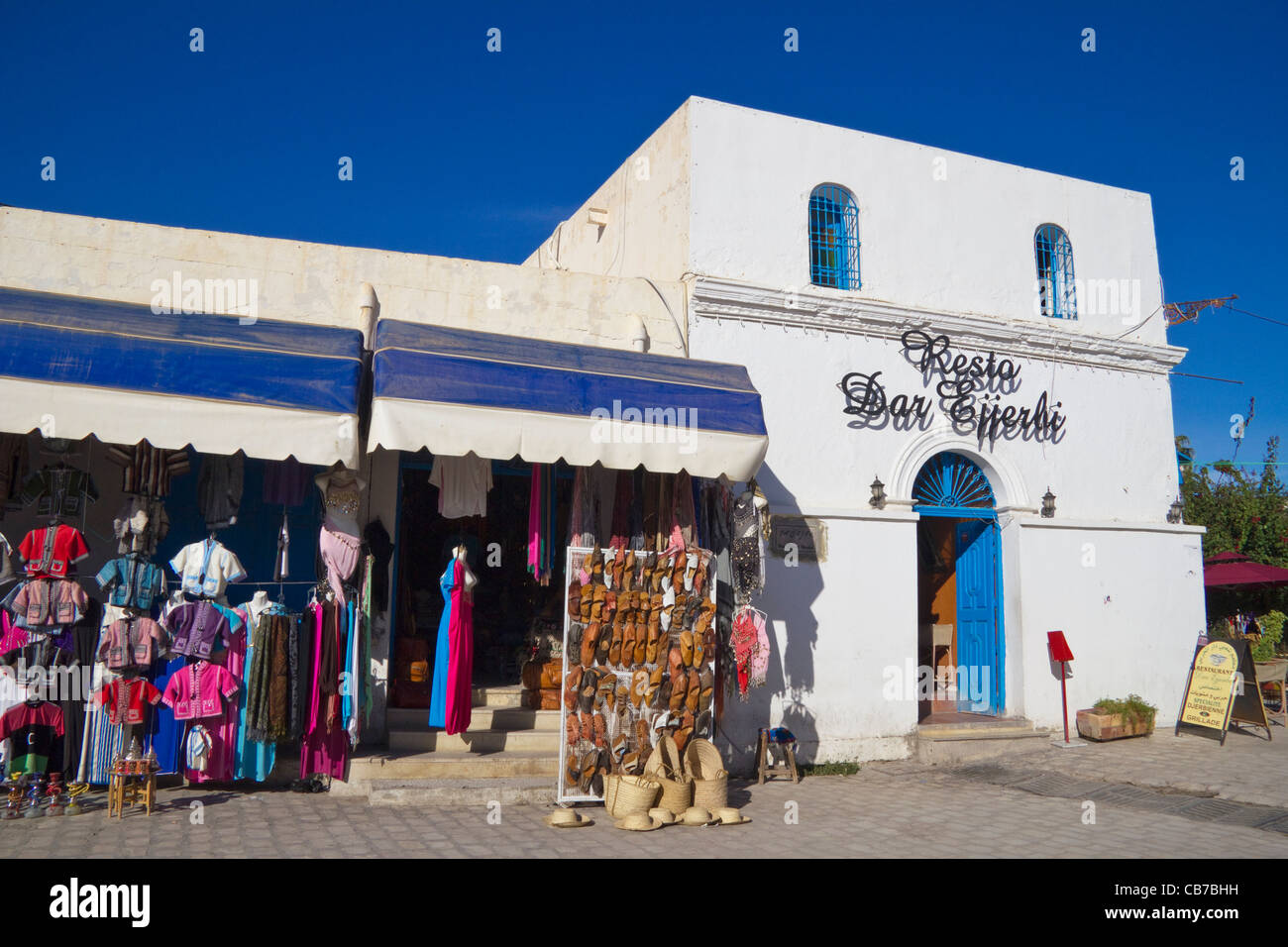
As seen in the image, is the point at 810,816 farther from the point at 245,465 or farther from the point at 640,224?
the point at 640,224

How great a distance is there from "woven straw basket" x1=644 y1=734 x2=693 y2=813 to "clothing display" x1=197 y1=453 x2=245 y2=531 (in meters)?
4.11

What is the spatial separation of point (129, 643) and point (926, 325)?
891 centimetres

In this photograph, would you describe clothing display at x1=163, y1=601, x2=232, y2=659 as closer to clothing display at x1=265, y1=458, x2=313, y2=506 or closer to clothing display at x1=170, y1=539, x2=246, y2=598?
clothing display at x1=170, y1=539, x2=246, y2=598

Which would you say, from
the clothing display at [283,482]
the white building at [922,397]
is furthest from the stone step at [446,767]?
the clothing display at [283,482]

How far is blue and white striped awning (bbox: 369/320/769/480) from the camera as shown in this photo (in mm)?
7203

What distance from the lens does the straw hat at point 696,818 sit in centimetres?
722

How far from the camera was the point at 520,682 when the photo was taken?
9.85 metres

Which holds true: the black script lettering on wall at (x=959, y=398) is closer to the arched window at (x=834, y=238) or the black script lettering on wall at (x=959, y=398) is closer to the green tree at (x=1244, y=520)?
the arched window at (x=834, y=238)

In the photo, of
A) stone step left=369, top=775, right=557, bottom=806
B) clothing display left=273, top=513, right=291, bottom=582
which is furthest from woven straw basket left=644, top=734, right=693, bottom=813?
clothing display left=273, top=513, right=291, bottom=582

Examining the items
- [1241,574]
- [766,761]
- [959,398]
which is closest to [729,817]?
[766,761]

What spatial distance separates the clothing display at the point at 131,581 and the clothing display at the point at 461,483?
2470mm

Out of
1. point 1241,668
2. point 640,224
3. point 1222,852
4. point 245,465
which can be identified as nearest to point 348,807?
point 245,465

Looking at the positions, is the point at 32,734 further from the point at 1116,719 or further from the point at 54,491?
the point at 1116,719

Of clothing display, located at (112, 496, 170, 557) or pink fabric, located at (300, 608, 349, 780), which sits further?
pink fabric, located at (300, 608, 349, 780)
